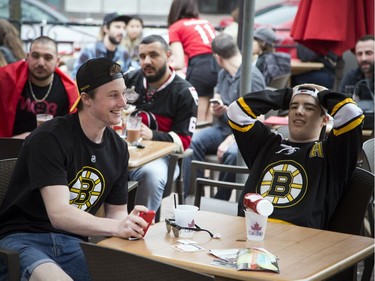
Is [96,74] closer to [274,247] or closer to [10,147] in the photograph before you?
[10,147]

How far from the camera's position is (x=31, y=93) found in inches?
251

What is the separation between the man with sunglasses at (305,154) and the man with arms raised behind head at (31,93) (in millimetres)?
1933

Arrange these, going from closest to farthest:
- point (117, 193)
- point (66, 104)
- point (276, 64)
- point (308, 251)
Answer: point (308, 251) → point (117, 193) → point (66, 104) → point (276, 64)

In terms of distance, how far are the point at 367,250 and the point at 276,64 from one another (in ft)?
18.3

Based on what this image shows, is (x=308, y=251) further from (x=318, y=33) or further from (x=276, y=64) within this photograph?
(x=276, y=64)

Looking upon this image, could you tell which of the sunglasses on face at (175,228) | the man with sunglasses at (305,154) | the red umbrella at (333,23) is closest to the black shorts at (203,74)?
the red umbrella at (333,23)

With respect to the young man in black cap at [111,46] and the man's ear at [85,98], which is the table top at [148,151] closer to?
the man's ear at [85,98]

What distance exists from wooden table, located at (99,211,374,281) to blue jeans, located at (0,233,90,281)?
42cm

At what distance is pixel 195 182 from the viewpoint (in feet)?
19.1

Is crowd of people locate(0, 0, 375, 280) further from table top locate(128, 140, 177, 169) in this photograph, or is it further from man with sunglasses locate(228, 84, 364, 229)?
table top locate(128, 140, 177, 169)

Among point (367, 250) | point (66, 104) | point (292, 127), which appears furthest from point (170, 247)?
point (66, 104)

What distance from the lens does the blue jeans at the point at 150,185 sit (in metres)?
6.20

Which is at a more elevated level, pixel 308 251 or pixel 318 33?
pixel 318 33

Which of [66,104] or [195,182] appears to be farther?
[66,104]
